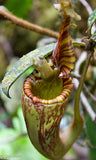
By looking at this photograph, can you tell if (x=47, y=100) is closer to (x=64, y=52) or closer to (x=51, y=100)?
(x=51, y=100)

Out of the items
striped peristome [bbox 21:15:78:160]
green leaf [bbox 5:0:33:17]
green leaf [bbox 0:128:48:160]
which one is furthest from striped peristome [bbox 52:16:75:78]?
green leaf [bbox 5:0:33:17]


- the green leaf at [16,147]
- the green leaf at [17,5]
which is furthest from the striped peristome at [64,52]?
the green leaf at [17,5]

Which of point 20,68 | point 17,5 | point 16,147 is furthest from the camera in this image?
point 17,5

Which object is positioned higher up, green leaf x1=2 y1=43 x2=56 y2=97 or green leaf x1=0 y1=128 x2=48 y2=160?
green leaf x1=2 y1=43 x2=56 y2=97

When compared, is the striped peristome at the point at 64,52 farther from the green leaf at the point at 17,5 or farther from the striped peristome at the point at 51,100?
the green leaf at the point at 17,5

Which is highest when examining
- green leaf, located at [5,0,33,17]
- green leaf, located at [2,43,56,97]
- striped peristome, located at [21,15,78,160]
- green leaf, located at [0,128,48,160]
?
green leaf, located at [5,0,33,17]

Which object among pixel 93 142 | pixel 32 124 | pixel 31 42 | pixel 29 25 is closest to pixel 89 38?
pixel 32 124

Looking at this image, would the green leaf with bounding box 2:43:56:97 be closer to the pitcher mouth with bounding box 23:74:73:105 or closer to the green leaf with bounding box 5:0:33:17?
the pitcher mouth with bounding box 23:74:73:105

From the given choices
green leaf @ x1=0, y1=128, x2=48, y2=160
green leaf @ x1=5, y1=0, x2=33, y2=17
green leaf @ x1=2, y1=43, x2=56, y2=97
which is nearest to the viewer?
green leaf @ x1=2, y1=43, x2=56, y2=97

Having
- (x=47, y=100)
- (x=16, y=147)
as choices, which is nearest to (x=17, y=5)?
(x=16, y=147)
